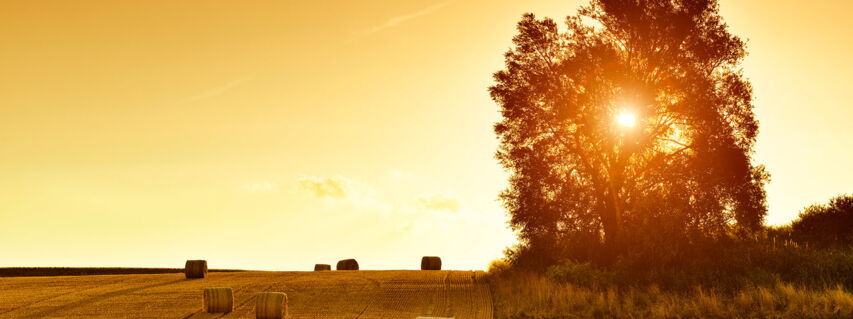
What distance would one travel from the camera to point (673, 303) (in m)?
20.9

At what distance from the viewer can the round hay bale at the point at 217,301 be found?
2328cm

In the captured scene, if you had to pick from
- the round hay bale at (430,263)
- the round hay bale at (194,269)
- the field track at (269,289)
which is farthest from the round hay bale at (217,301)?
the round hay bale at (430,263)

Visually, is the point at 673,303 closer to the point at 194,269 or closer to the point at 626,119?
the point at 626,119

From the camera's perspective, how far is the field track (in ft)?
76.5

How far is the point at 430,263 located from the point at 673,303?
21208 millimetres

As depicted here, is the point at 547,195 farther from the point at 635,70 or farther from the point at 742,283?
the point at 742,283

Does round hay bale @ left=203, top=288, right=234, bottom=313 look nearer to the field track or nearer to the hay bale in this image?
the field track

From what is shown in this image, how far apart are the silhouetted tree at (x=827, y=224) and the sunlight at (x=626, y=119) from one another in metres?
8.19

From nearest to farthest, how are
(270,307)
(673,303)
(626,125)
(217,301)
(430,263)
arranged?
(673,303) < (270,307) < (217,301) < (626,125) < (430,263)

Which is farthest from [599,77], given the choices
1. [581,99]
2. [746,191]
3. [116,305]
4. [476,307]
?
[116,305]

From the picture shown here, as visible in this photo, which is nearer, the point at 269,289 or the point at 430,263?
the point at 269,289

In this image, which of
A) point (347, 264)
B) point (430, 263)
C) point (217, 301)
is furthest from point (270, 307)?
point (347, 264)

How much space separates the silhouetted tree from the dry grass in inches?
505

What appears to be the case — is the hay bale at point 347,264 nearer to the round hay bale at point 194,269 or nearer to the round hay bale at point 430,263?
the round hay bale at point 430,263
